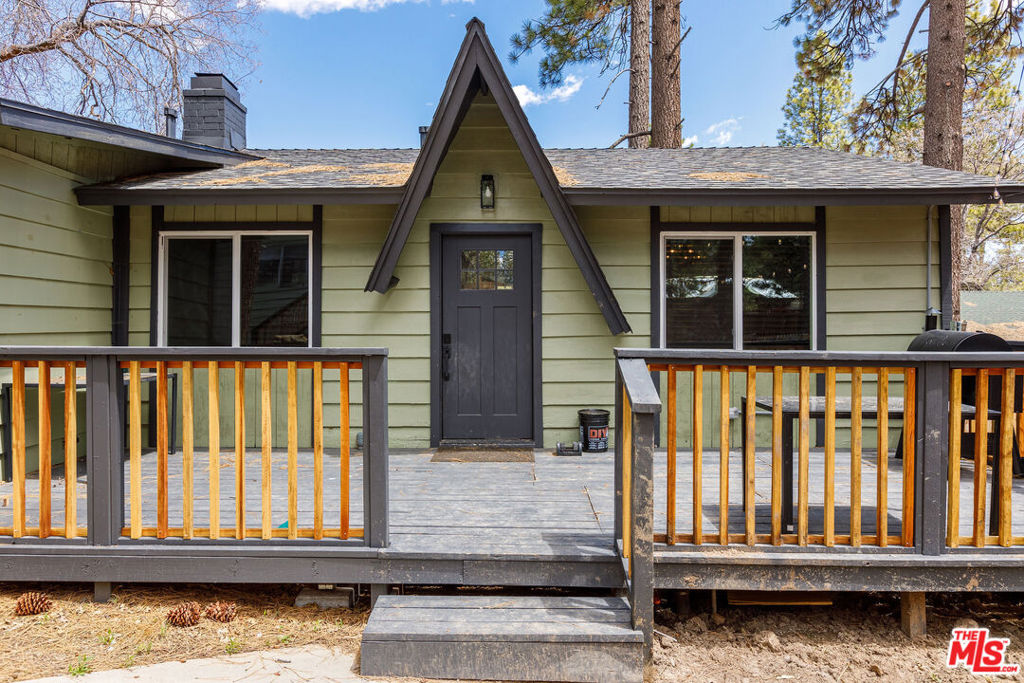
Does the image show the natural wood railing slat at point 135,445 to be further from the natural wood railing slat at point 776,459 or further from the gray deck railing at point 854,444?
the natural wood railing slat at point 776,459

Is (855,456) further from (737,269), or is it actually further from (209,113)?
(209,113)

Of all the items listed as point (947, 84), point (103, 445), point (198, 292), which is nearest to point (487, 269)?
point (198, 292)

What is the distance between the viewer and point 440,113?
4.46m

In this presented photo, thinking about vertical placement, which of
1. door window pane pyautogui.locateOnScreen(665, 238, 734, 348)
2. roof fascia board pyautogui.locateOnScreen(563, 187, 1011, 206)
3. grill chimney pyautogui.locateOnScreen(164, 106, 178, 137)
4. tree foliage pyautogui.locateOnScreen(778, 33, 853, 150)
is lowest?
door window pane pyautogui.locateOnScreen(665, 238, 734, 348)

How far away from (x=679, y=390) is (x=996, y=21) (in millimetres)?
8253

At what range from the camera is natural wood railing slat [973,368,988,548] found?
2.44 m

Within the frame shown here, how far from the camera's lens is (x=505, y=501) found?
3482mm

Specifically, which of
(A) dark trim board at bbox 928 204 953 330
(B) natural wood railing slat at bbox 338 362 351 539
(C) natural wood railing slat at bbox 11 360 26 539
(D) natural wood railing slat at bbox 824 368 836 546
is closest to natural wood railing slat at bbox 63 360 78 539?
(C) natural wood railing slat at bbox 11 360 26 539

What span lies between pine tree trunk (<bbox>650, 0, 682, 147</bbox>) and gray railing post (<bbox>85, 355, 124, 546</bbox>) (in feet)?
28.7

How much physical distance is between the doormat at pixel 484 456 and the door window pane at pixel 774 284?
216 cm

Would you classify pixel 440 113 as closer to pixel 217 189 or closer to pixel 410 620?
pixel 217 189

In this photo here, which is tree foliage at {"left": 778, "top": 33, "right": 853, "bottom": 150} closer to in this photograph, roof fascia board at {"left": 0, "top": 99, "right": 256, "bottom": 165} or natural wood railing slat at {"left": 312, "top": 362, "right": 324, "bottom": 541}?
roof fascia board at {"left": 0, "top": 99, "right": 256, "bottom": 165}

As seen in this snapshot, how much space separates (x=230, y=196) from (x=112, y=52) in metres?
6.96

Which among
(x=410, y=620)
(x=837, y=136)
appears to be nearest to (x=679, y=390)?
(x=410, y=620)
